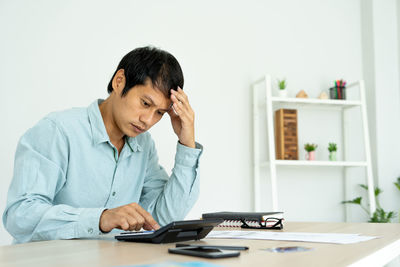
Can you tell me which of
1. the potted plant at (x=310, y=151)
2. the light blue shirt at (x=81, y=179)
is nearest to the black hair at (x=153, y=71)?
the light blue shirt at (x=81, y=179)

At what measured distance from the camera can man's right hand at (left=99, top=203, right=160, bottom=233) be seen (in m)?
0.99

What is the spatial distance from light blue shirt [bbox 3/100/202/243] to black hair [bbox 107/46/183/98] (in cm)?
15

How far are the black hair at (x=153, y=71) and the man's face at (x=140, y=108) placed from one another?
2 centimetres

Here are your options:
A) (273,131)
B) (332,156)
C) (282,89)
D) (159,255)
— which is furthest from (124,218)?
(332,156)

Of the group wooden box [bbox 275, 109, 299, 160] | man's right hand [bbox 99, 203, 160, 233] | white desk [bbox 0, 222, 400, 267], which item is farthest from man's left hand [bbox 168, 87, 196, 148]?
wooden box [bbox 275, 109, 299, 160]

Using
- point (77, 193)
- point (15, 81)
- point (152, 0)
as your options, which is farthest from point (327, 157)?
point (77, 193)

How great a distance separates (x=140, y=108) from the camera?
4.49 feet

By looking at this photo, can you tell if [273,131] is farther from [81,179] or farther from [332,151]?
[81,179]

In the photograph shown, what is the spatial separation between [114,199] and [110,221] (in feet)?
1.27

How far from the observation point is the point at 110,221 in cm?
101

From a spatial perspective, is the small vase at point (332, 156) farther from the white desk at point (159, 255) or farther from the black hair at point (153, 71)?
the white desk at point (159, 255)

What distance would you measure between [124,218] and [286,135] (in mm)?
2215

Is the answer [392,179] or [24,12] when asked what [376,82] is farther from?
[24,12]

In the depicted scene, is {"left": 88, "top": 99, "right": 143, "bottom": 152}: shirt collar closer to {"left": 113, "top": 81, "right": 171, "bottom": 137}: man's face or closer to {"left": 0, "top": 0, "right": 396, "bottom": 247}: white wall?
{"left": 113, "top": 81, "right": 171, "bottom": 137}: man's face
